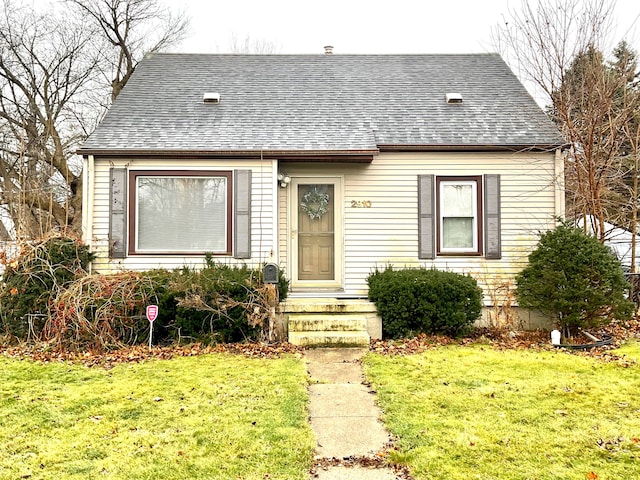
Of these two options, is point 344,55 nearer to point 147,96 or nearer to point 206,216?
point 147,96

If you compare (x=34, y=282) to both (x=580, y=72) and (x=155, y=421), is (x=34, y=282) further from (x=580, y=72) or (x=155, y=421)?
(x=580, y=72)

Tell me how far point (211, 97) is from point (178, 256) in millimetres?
3315

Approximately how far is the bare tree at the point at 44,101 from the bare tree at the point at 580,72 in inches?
480

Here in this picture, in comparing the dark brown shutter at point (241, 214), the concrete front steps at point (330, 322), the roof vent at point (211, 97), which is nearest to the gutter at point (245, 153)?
the dark brown shutter at point (241, 214)

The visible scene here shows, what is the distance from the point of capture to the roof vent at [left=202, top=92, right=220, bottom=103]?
32.3ft

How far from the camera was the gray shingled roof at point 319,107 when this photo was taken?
8.77 m

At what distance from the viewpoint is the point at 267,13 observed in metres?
23.5

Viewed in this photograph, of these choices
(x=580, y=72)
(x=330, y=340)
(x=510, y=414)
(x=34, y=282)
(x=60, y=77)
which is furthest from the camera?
(x=60, y=77)

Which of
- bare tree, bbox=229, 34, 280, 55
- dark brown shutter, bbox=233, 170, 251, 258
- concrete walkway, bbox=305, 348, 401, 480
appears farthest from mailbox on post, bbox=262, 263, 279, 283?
bare tree, bbox=229, 34, 280, 55

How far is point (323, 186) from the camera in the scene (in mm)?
9297

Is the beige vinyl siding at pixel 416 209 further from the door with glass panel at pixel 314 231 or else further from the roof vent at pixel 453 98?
the roof vent at pixel 453 98

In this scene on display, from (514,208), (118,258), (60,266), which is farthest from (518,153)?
(60,266)

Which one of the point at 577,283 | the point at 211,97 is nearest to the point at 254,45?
the point at 211,97

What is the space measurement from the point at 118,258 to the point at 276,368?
12.3 feet
